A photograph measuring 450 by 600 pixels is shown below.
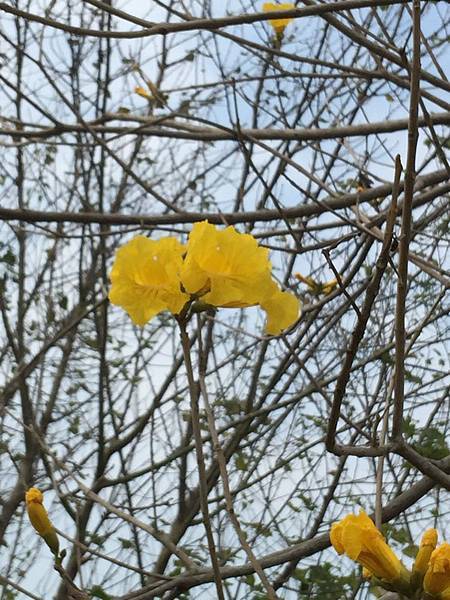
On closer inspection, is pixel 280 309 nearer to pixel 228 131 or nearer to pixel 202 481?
pixel 202 481

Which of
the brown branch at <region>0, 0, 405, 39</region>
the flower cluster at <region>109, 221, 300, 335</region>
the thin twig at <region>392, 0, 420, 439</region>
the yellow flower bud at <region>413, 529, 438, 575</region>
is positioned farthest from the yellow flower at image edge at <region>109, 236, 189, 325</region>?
the brown branch at <region>0, 0, 405, 39</region>

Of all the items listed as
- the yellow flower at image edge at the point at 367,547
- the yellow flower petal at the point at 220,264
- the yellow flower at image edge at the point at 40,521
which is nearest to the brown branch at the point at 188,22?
the yellow flower petal at the point at 220,264

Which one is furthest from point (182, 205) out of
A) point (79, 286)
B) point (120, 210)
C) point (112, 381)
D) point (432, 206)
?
point (432, 206)

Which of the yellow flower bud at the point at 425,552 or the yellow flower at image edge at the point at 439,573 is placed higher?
the yellow flower bud at the point at 425,552

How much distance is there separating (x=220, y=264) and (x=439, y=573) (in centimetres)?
45

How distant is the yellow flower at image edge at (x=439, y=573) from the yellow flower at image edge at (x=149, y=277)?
417 millimetres

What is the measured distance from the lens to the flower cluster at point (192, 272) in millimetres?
1147

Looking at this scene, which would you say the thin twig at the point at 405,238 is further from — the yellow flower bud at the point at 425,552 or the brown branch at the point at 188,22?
the brown branch at the point at 188,22

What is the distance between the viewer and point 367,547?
1.08 meters

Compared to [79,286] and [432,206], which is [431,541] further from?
[79,286]

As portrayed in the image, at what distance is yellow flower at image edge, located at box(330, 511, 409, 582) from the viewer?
3.51ft

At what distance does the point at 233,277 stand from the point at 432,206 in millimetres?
2883

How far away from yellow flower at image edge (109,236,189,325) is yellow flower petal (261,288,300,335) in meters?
0.16

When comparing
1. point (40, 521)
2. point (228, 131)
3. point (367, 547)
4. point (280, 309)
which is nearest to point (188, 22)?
point (228, 131)
